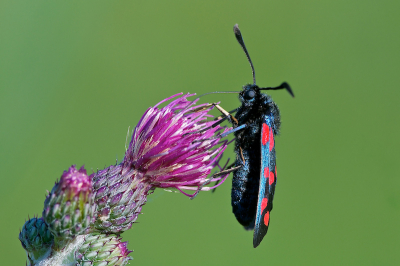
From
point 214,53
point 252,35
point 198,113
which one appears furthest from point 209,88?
point 198,113

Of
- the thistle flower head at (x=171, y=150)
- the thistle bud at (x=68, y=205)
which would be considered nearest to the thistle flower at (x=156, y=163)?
the thistle flower head at (x=171, y=150)

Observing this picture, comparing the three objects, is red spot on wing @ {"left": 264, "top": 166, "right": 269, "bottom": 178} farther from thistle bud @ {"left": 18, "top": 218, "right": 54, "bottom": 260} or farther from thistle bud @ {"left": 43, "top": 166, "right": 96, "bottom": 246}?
thistle bud @ {"left": 18, "top": 218, "right": 54, "bottom": 260}

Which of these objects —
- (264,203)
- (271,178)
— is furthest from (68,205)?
(271,178)

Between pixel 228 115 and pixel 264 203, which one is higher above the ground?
pixel 228 115

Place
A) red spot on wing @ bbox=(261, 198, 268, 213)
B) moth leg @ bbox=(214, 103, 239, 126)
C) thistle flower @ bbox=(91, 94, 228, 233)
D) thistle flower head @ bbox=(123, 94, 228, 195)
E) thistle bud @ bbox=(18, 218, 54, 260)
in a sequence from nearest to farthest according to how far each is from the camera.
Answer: thistle bud @ bbox=(18, 218, 54, 260) < thistle flower @ bbox=(91, 94, 228, 233) < thistle flower head @ bbox=(123, 94, 228, 195) < red spot on wing @ bbox=(261, 198, 268, 213) < moth leg @ bbox=(214, 103, 239, 126)

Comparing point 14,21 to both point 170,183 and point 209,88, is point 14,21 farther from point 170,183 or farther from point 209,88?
point 170,183

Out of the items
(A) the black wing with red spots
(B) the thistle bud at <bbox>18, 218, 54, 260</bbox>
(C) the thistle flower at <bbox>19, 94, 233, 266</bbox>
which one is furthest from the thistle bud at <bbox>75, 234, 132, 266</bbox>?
(A) the black wing with red spots

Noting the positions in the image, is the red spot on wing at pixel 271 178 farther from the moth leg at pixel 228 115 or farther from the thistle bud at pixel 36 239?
the thistle bud at pixel 36 239

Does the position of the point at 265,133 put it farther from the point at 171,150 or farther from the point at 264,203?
the point at 171,150
